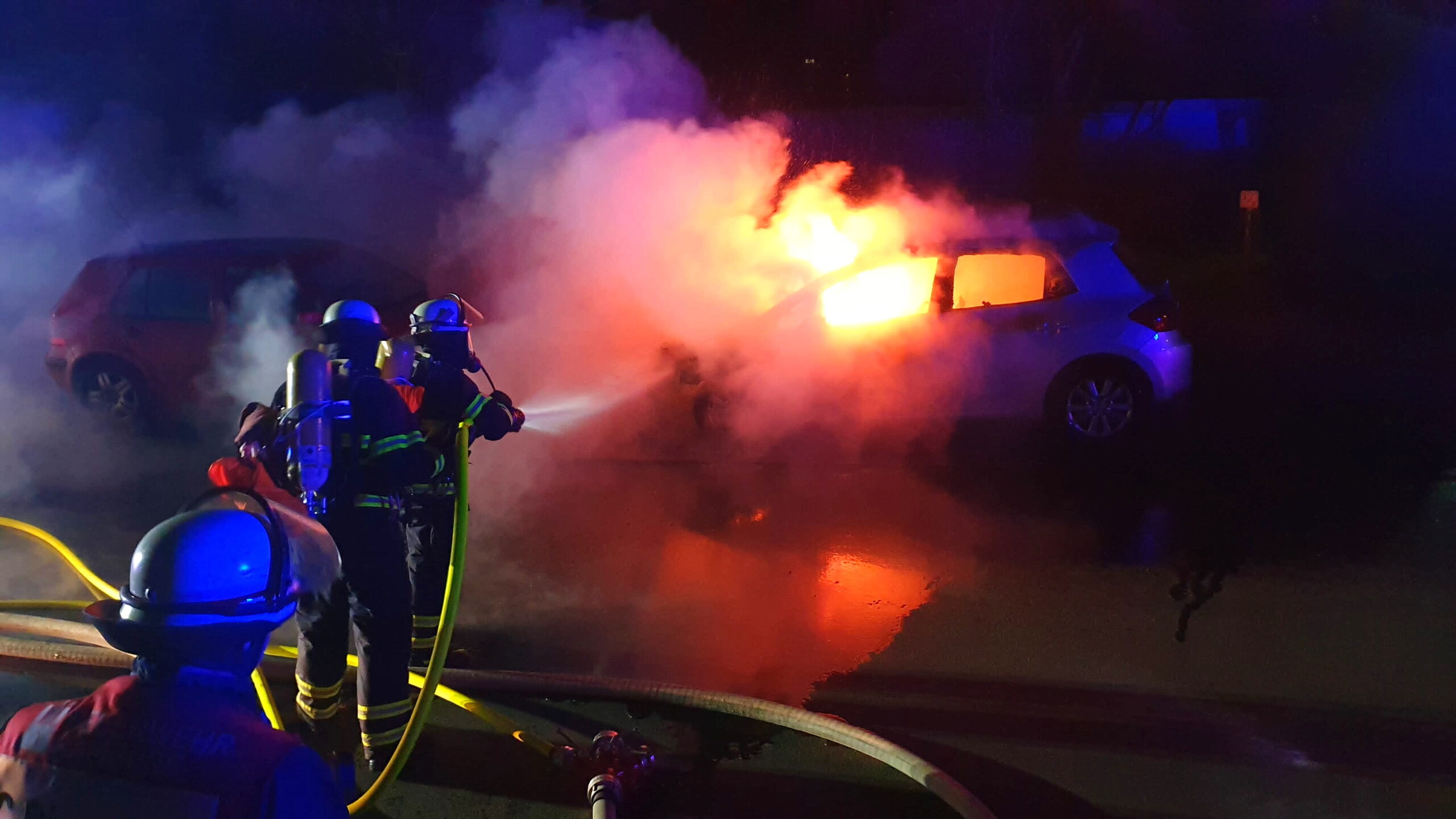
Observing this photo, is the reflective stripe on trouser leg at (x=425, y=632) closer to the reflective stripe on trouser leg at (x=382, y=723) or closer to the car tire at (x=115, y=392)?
the reflective stripe on trouser leg at (x=382, y=723)

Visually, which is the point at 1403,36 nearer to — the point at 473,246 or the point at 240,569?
the point at 473,246

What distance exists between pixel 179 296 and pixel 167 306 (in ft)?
0.42

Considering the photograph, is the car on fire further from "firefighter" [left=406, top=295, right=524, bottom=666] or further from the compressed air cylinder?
the compressed air cylinder

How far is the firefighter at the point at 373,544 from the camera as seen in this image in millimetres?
3244

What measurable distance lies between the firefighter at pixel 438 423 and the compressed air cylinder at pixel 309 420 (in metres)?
0.67

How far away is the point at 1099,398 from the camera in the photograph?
709cm

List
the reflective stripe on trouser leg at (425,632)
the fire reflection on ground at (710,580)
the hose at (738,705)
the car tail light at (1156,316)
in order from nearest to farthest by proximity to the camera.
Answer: the hose at (738,705), the reflective stripe on trouser leg at (425,632), the fire reflection on ground at (710,580), the car tail light at (1156,316)

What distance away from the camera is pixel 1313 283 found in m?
14.8

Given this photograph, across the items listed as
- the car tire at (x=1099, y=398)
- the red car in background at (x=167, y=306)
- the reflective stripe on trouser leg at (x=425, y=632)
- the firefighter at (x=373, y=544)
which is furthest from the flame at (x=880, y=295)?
the firefighter at (x=373, y=544)

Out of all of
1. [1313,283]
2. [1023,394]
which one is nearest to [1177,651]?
[1023,394]

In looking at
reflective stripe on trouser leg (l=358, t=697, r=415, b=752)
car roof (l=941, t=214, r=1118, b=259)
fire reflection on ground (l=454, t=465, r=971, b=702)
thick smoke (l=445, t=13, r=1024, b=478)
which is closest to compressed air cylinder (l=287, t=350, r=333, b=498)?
reflective stripe on trouser leg (l=358, t=697, r=415, b=752)

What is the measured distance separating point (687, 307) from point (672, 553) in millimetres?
2887

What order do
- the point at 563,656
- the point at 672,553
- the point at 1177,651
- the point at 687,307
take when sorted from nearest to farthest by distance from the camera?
1. the point at 1177,651
2. the point at 563,656
3. the point at 672,553
4. the point at 687,307

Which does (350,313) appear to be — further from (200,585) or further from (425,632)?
(200,585)
